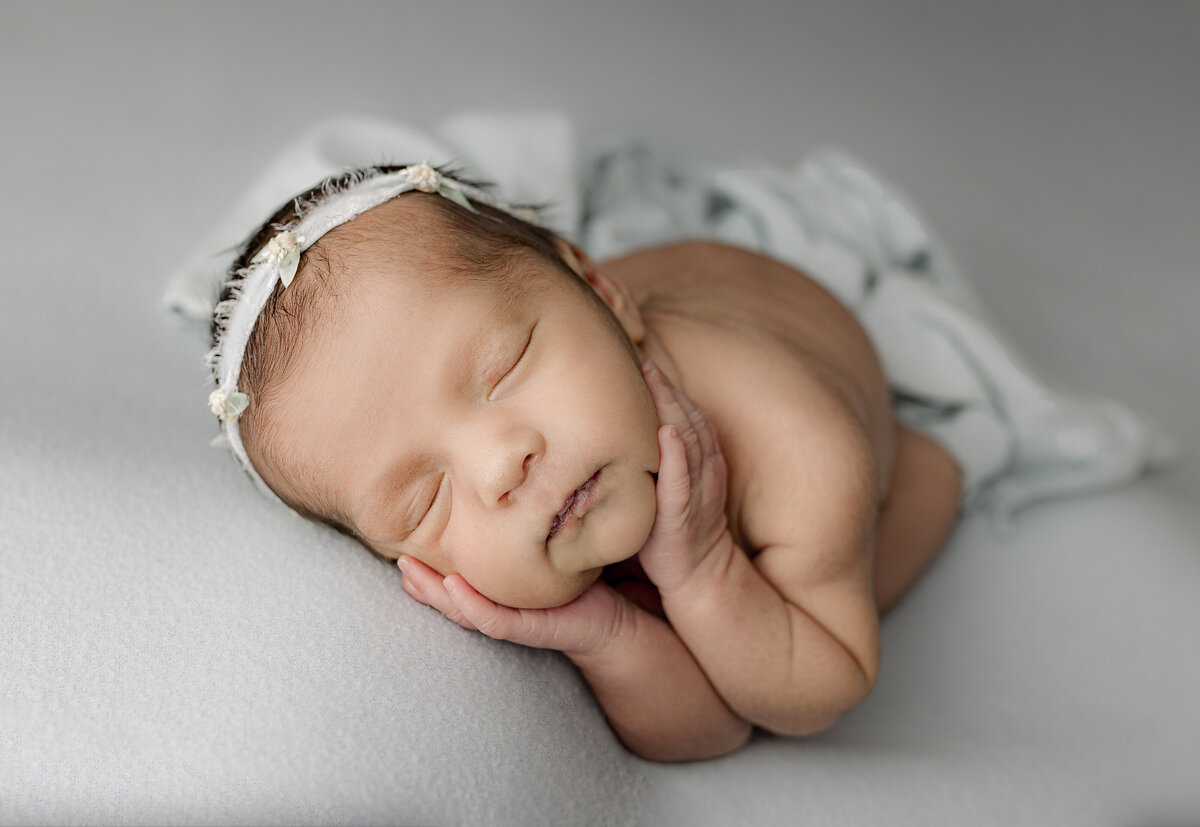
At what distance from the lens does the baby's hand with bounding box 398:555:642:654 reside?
3.56 feet

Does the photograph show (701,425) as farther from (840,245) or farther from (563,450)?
(840,245)

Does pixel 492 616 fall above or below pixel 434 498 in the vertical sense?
below

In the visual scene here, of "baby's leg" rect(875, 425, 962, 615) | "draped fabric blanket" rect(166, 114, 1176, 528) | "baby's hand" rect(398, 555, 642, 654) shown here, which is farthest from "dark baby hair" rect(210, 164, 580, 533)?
"baby's leg" rect(875, 425, 962, 615)

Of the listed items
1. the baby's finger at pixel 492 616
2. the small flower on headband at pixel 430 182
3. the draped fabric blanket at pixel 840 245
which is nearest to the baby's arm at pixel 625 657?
the baby's finger at pixel 492 616

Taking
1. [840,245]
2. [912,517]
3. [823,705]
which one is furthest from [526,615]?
[840,245]

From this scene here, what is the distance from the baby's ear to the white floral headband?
0.14 m

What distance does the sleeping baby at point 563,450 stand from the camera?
1040 millimetres

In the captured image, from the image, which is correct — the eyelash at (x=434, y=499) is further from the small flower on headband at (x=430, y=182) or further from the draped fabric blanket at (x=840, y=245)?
the draped fabric blanket at (x=840, y=245)

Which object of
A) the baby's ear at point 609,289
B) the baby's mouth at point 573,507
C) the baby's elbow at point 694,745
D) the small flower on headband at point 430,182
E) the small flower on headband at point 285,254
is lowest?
the baby's elbow at point 694,745

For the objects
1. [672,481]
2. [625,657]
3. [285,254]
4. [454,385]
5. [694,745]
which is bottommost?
[694,745]

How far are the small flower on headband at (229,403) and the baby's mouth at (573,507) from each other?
38 cm

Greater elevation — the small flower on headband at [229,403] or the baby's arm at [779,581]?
the small flower on headband at [229,403]

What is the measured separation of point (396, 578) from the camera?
1152 mm

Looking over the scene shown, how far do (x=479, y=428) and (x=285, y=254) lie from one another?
303 millimetres
